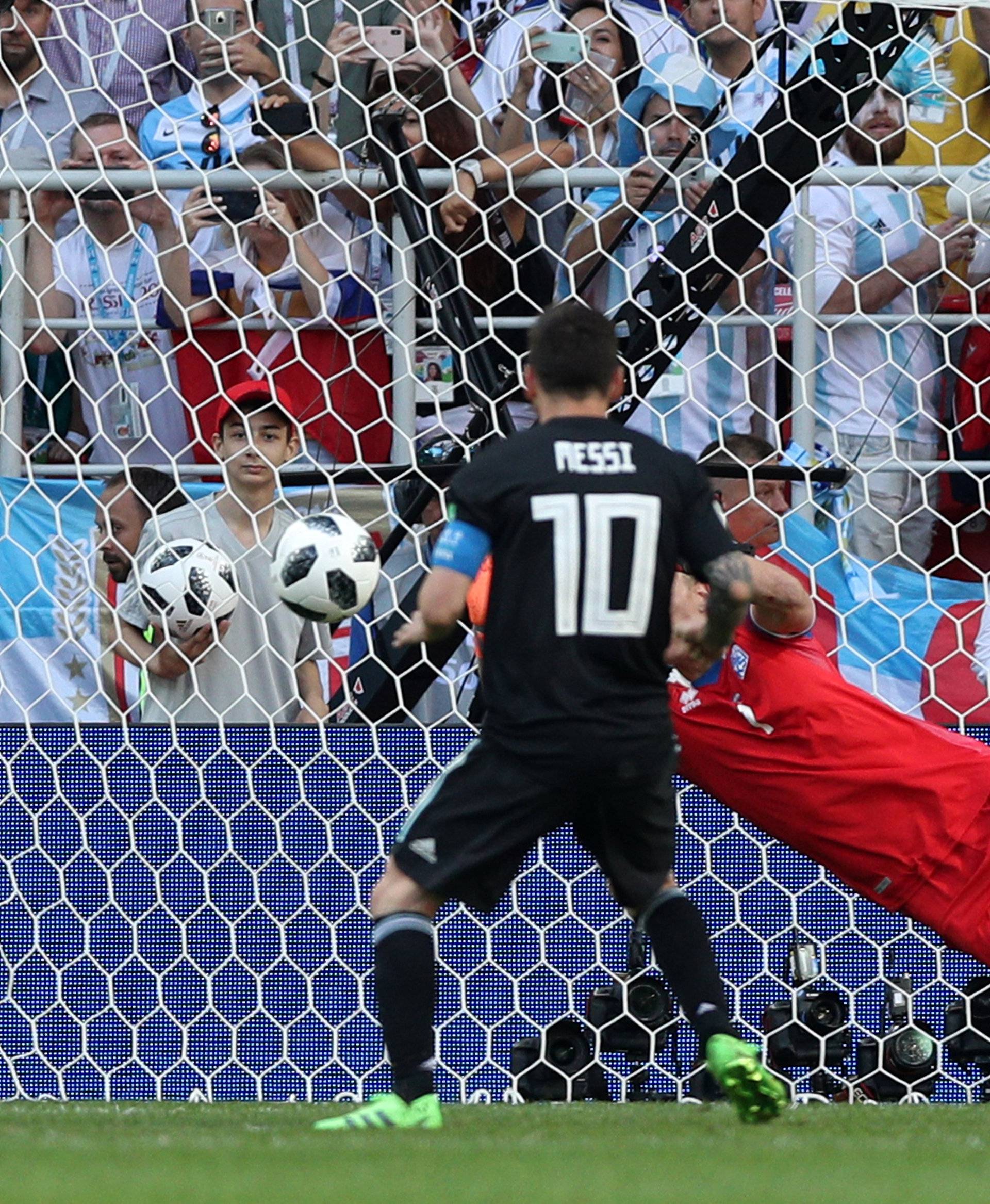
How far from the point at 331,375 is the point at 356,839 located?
195 cm

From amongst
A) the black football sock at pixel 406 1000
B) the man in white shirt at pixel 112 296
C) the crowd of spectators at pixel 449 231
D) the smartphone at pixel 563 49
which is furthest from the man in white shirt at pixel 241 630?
the black football sock at pixel 406 1000

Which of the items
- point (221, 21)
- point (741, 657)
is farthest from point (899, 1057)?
point (221, 21)

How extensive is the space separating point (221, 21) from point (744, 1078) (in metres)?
4.86

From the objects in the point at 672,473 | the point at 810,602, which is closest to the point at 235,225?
the point at 810,602

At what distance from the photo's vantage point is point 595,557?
3.92 metres

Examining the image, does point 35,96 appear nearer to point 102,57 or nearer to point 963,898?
point 102,57

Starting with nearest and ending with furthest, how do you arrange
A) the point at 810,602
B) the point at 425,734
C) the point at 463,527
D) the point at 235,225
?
the point at 463,527 < the point at 810,602 < the point at 425,734 < the point at 235,225

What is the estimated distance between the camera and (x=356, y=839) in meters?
5.93

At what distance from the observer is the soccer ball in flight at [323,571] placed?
488cm

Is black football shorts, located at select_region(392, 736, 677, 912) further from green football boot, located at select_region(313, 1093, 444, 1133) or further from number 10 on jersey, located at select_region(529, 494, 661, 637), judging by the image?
green football boot, located at select_region(313, 1093, 444, 1133)

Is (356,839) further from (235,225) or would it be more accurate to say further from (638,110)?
(638,110)

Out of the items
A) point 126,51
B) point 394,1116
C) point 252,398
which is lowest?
point 394,1116

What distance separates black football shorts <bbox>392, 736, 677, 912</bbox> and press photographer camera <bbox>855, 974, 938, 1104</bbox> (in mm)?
2070

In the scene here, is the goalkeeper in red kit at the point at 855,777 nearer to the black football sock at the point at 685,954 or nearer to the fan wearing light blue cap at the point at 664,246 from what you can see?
the black football sock at the point at 685,954
